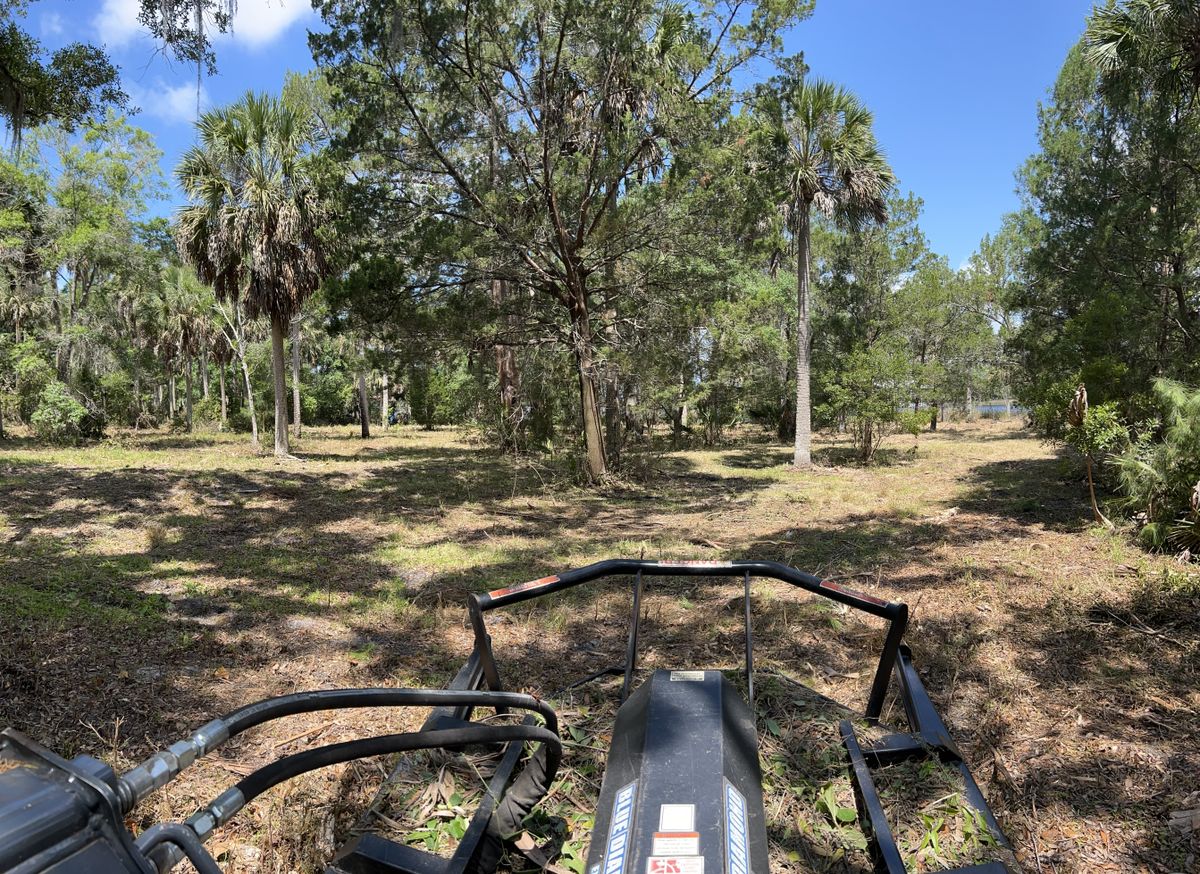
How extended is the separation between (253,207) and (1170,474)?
18.2 meters

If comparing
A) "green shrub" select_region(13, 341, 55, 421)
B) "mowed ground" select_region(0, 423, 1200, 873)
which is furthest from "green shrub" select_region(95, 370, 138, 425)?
"mowed ground" select_region(0, 423, 1200, 873)

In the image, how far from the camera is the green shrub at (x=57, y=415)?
61.4 ft

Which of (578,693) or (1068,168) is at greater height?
(1068,168)

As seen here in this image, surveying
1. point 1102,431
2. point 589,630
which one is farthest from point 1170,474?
point 589,630

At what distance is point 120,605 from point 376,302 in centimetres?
721

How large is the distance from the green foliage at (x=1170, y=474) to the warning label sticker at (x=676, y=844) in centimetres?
748

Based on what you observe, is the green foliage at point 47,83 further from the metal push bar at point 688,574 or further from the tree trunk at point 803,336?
the tree trunk at point 803,336

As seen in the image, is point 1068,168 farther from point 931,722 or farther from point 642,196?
point 931,722

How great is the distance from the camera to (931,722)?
96.7 inches

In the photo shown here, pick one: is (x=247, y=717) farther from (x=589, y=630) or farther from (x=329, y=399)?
(x=329, y=399)

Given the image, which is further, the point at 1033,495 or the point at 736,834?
the point at 1033,495

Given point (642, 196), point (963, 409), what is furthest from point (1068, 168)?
point (963, 409)

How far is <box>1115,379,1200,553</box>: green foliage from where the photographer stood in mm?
7105

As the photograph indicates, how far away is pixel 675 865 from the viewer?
4.75 ft
